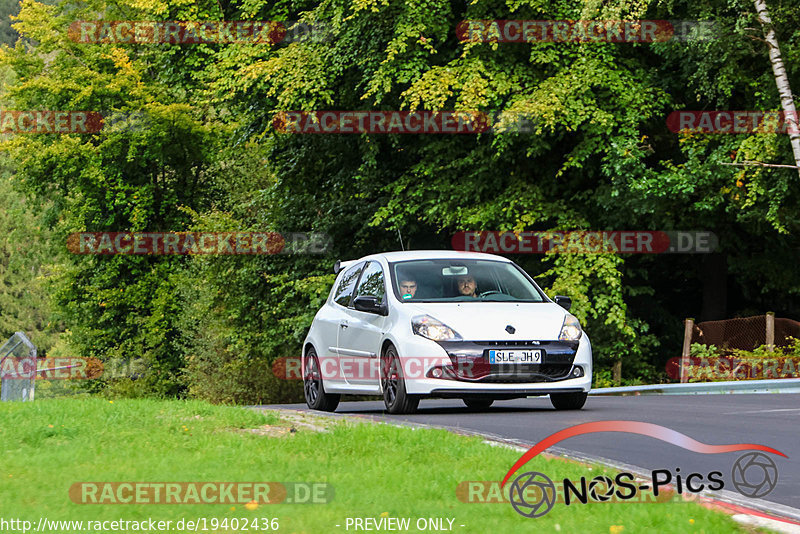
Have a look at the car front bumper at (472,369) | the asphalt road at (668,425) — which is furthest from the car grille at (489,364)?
the asphalt road at (668,425)

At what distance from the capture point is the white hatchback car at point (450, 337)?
499 inches

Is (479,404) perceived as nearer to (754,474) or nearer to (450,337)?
(450,337)

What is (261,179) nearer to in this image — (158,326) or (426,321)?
(158,326)

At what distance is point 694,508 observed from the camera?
6.52m

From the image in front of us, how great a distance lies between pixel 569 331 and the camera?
42.8 ft

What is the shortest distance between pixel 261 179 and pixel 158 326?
23.4 ft

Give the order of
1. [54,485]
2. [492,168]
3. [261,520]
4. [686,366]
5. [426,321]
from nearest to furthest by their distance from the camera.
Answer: [261,520], [54,485], [426,321], [686,366], [492,168]

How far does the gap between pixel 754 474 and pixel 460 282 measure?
19.1ft

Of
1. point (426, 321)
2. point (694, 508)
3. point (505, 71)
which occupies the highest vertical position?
point (505, 71)

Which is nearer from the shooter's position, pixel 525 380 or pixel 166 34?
pixel 525 380

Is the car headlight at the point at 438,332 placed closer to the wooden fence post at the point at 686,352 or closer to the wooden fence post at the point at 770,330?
the wooden fence post at the point at 770,330

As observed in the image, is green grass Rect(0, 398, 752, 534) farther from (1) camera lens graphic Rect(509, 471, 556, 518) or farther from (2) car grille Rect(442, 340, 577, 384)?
(2) car grille Rect(442, 340, 577, 384)

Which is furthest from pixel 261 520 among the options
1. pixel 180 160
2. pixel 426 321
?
pixel 180 160
